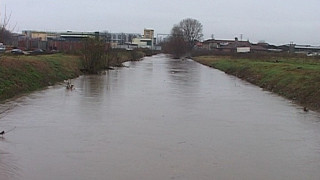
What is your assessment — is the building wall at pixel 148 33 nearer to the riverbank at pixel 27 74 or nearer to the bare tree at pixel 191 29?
the bare tree at pixel 191 29

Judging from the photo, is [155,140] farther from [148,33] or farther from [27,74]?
[148,33]

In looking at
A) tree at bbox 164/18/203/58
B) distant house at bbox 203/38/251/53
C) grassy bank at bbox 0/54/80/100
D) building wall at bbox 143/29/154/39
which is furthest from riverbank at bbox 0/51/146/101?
→ building wall at bbox 143/29/154/39

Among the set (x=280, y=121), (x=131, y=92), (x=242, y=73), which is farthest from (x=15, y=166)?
(x=242, y=73)

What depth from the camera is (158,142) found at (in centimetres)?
1121

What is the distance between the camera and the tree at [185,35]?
116m

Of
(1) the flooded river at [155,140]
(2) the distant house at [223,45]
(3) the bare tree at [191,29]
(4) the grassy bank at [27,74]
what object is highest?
(3) the bare tree at [191,29]

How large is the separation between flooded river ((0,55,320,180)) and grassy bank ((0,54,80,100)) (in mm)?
2061


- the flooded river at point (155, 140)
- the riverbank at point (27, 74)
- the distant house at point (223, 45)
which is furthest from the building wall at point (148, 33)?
the flooded river at point (155, 140)

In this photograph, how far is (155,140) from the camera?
37.6ft

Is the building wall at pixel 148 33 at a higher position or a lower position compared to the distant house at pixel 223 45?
higher

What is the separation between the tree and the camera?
11626 cm

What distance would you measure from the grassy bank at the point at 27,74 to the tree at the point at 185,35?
82.0 metres

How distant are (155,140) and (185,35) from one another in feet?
380

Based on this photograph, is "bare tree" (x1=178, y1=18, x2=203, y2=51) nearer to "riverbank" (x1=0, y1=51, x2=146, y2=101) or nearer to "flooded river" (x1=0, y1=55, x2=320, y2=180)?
"riverbank" (x1=0, y1=51, x2=146, y2=101)
